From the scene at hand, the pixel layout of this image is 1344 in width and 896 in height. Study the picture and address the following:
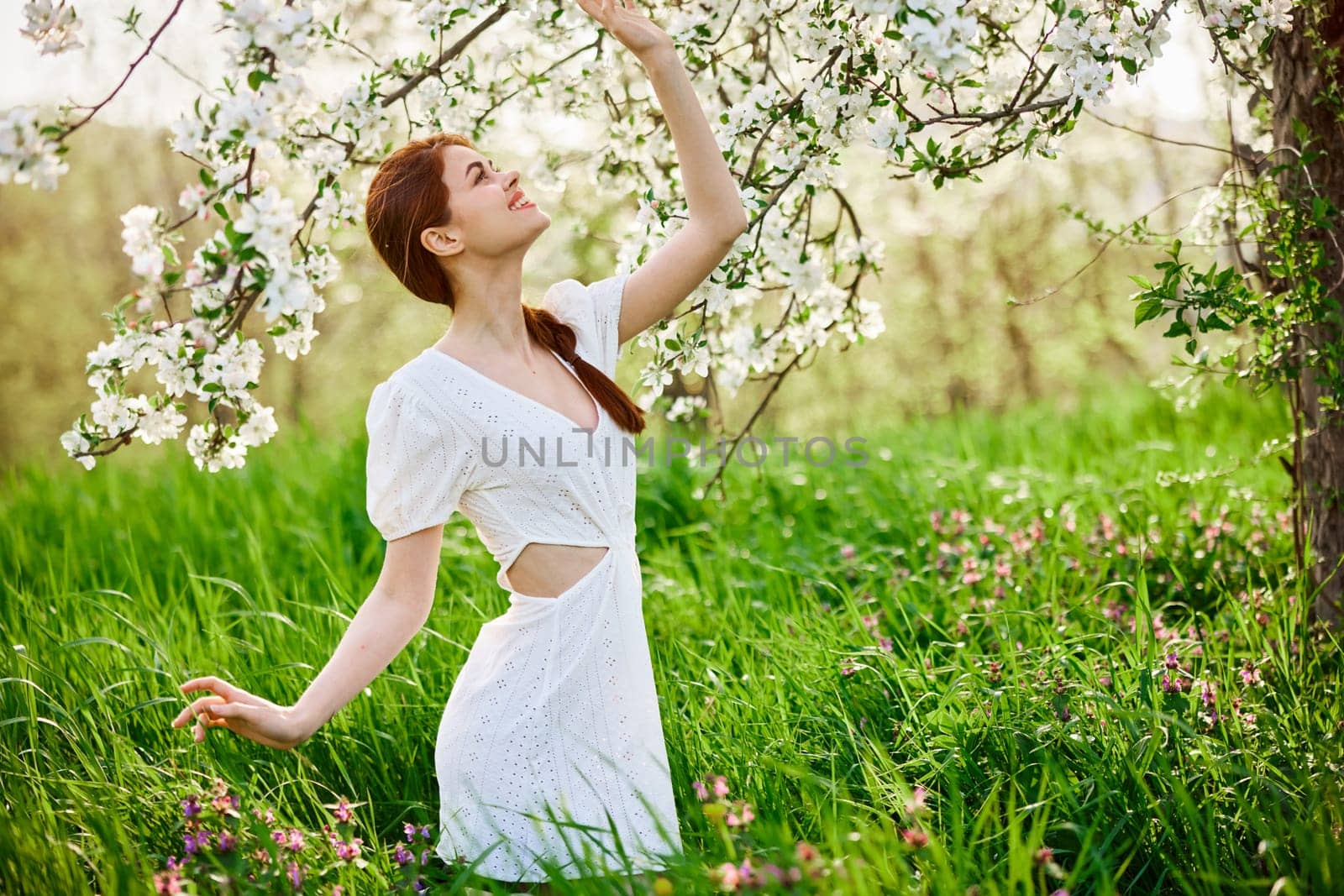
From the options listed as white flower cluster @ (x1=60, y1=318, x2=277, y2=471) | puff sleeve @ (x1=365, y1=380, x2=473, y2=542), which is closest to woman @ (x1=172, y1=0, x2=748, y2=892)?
puff sleeve @ (x1=365, y1=380, x2=473, y2=542)

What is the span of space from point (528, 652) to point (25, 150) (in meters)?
1.18

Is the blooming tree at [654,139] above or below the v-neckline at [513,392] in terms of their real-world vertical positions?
above

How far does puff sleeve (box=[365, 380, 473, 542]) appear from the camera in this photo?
1969 millimetres

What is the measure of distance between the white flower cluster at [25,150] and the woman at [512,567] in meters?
0.62

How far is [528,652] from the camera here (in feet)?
6.47

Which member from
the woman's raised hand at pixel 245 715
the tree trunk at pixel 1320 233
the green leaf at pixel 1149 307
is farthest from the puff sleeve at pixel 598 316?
the tree trunk at pixel 1320 233

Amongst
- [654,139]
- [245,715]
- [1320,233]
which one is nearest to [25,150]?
[245,715]

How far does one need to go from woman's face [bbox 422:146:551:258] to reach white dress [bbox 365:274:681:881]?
0.80ft

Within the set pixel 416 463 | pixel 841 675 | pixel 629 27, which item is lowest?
pixel 841 675

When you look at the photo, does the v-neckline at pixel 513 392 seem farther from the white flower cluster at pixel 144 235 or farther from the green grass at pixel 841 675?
the green grass at pixel 841 675

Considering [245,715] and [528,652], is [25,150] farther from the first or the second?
[528,652]

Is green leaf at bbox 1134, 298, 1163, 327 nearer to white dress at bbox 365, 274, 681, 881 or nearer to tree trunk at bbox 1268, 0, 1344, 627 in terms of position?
tree trunk at bbox 1268, 0, 1344, 627

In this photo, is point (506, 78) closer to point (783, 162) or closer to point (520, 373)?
point (783, 162)

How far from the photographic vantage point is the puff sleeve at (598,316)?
2270 mm
